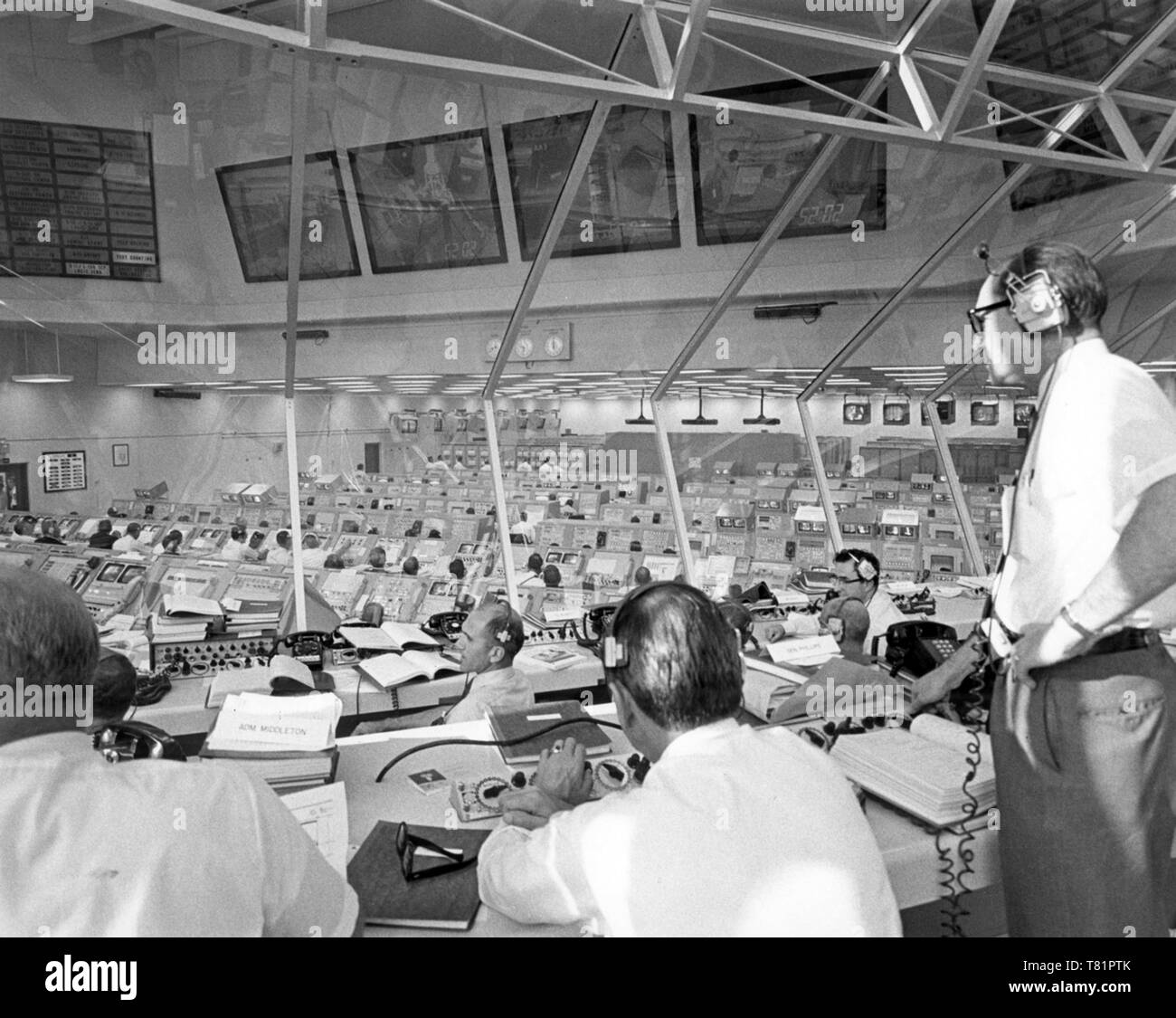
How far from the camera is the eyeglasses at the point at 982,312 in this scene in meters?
1.50

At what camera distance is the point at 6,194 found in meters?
4.04

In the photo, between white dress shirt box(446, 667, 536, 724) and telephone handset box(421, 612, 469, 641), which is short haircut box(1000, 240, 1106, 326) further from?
telephone handset box(421, 612, 469, 641)

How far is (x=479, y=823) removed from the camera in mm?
1552

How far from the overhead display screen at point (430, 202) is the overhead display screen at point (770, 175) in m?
1.18

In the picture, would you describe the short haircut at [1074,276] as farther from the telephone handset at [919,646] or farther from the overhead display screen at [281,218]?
the overhead display screen at [281,218]

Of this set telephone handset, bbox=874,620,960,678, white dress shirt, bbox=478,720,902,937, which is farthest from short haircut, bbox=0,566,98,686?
telephone handset, bbox=874,620,960,678

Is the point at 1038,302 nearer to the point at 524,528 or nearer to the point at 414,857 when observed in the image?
the point at 414,857

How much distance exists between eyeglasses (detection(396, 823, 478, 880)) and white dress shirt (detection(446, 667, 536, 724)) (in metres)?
1.10

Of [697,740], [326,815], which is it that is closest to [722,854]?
[697,740]

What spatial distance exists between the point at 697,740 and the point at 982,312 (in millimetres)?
977

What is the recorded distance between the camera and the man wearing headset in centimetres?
128

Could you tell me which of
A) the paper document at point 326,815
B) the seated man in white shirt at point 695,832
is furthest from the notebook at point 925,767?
the paper document at point 326,815

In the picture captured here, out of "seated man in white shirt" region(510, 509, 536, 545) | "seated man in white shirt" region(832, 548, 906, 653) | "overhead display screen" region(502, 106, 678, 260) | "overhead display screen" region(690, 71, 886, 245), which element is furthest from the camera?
"seated man in white shirt" region(510, 509, 536, 545)
